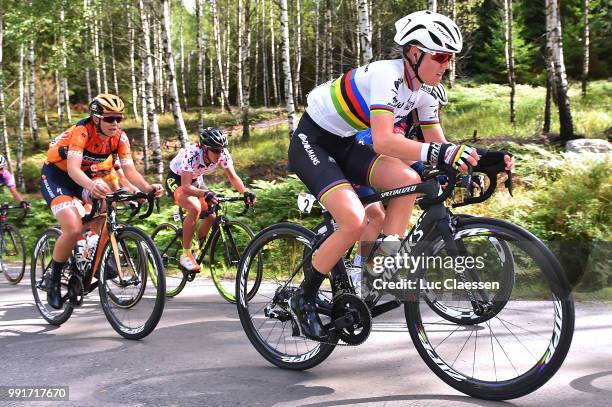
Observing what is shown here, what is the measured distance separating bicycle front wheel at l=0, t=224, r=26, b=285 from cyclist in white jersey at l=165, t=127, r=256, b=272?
4098mm

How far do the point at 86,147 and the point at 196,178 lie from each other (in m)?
2.03

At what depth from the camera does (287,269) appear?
460 centimetres

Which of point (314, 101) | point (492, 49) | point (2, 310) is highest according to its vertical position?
point (492, 49)

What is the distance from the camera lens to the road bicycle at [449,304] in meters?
3.28

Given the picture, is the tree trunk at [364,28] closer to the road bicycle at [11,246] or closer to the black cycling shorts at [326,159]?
the road bicycle at [11,246]

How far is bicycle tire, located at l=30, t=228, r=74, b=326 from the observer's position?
619 centimetres

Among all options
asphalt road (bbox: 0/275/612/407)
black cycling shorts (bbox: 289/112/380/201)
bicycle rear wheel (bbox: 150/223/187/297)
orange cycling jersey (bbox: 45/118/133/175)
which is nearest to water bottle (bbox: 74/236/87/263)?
asphalt road (bbox: 0/275/612/407)

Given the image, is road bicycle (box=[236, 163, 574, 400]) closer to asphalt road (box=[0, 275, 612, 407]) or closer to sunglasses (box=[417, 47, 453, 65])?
asphalt road (box=[0, 275, 612, 407])

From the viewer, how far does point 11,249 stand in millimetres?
10727

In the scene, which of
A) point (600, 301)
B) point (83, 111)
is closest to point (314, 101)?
point (600, 301)

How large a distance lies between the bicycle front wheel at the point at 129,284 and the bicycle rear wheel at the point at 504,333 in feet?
8.30

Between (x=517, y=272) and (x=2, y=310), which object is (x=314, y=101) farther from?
(x=2, y=310)

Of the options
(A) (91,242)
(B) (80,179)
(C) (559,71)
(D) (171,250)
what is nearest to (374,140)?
(B) (80,179)

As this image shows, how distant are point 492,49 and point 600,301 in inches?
1318
